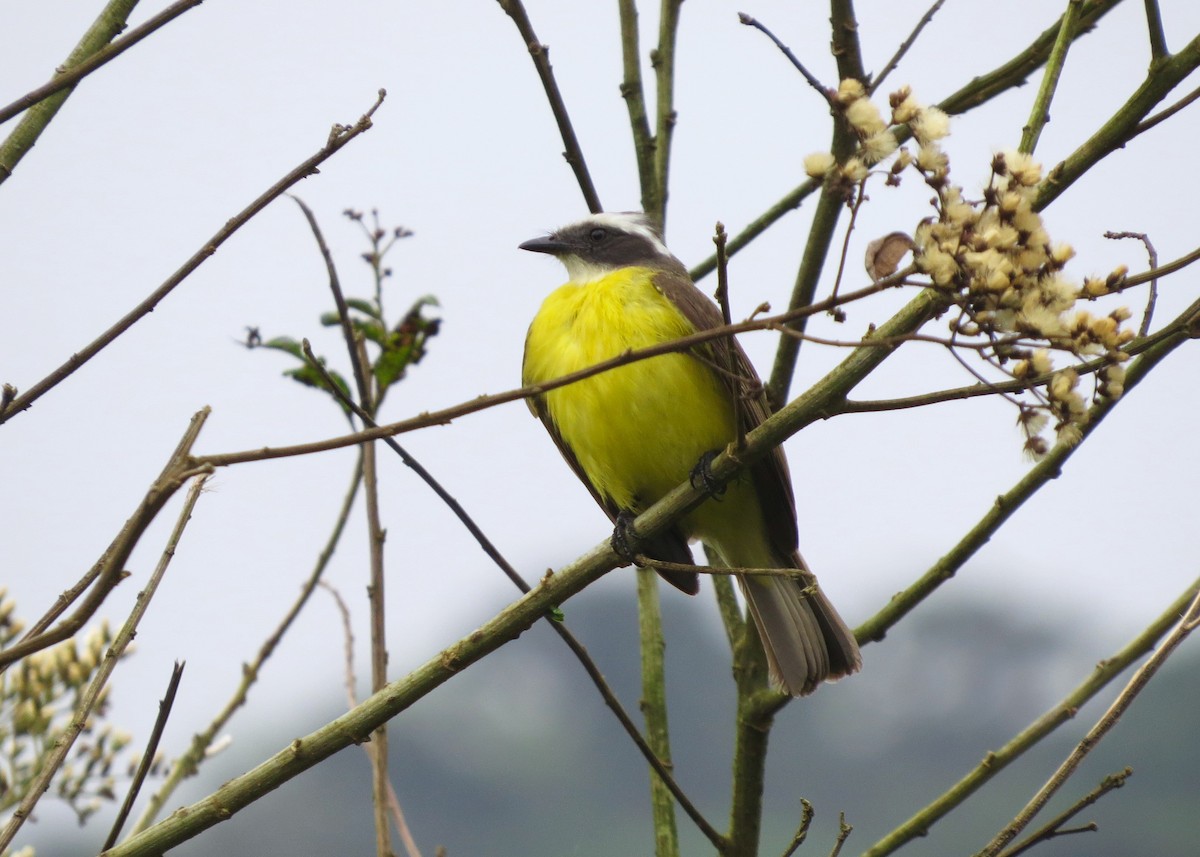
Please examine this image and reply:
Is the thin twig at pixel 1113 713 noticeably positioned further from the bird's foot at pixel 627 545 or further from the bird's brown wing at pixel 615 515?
the bird's brown wing at pixel 615 515

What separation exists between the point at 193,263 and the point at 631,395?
2522 mm

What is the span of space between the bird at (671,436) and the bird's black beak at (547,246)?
39 cm

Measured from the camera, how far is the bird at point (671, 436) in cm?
464

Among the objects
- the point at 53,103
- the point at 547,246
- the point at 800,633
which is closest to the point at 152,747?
the point at 53,103

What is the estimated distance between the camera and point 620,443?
4.76 metres

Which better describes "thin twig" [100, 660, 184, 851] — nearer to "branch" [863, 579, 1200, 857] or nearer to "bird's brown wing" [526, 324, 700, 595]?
"branch" [863, 579, 1200, 857]

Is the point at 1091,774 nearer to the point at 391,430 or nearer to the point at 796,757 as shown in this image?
the point at 796,757

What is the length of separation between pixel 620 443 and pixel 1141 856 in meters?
5.75

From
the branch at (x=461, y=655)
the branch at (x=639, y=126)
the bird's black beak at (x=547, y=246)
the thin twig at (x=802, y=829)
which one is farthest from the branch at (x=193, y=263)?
the bird's black beak at (x=547, y=246)

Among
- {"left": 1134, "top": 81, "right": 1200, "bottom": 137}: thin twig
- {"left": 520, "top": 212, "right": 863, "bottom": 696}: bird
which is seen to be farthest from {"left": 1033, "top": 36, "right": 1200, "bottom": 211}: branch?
{"left": 520, "top": 212, "right": 863, "bottom": 696}: bird

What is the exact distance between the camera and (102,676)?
2.21 m

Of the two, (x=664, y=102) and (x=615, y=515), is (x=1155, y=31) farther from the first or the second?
(x=615, y=515)

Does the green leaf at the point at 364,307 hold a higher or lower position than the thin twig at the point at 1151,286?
higher

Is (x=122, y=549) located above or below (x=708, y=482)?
below
